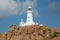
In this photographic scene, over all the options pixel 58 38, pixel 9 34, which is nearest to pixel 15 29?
pixel 9 34

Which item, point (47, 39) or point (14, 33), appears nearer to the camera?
point (47, 39)

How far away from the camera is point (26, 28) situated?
2239 inches

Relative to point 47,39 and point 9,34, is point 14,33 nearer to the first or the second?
point 9,34

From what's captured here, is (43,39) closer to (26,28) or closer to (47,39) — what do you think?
(47,39)

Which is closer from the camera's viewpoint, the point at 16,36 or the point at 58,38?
the point at 58,38

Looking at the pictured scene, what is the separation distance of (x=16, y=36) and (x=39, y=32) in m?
4.58

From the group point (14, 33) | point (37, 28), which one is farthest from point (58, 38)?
point (14, 33)

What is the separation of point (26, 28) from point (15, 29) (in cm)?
302

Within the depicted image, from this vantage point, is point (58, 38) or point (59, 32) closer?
point (58, 38)

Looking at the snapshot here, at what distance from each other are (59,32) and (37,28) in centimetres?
443

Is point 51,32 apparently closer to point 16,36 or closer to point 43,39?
point 43,39

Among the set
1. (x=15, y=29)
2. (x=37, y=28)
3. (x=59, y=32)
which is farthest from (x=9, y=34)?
(x=59, y=32)

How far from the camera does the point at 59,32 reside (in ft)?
187

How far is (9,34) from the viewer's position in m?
58.8
